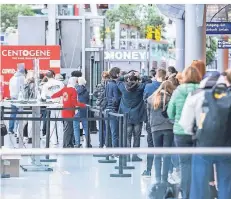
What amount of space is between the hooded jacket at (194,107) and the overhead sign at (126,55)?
23.5 meters

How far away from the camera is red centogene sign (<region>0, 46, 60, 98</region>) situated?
22.9m

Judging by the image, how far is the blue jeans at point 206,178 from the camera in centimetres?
870

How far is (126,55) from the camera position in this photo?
3525 cm

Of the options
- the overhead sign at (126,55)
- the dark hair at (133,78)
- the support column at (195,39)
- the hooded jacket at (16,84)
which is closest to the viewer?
the dark hair at (133,78)

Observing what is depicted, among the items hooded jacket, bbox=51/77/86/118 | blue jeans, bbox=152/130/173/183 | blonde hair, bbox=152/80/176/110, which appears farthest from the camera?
hooded jacket, bbox=51/77/86/118

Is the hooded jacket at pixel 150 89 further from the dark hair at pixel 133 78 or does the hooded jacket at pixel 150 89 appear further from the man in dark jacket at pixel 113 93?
the man in dark jacket at pixel 113 93

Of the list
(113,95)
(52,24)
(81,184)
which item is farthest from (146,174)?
(52,24)

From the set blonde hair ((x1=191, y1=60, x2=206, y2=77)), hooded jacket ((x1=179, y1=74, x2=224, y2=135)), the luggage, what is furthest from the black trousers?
hooded jacket ((x1=179, y1=74, x2=224, y2=135))

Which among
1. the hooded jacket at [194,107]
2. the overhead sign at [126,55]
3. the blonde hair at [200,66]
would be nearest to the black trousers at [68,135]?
the blonde hair at [200,66]

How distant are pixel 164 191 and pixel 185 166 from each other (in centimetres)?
76

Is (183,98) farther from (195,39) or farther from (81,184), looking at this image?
(195,39)

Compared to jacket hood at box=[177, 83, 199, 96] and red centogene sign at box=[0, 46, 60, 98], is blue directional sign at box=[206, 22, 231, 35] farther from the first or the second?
jacket hood at box=[177, 83, 199, 96]

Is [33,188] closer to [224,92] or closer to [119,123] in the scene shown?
[224,92]

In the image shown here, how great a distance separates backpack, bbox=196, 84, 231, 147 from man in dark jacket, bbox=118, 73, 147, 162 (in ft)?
22.4
